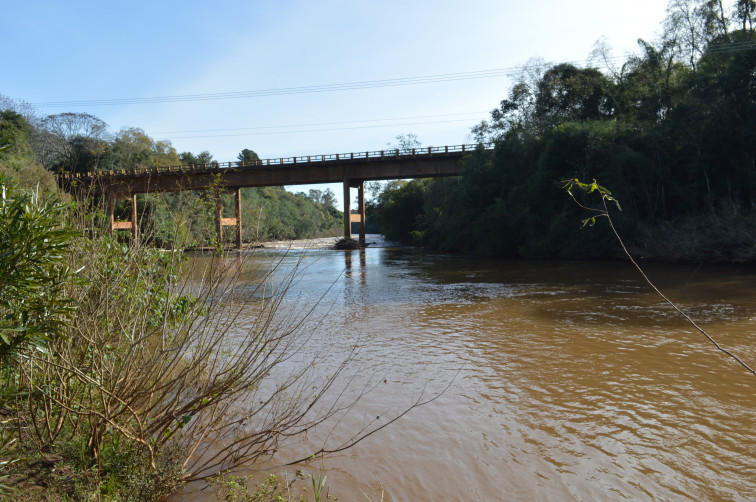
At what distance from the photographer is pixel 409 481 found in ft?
13.8

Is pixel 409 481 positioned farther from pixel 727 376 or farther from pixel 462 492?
pixel 727 376

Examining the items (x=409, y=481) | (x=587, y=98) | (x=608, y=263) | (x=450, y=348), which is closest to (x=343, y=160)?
(x=587, y=98)

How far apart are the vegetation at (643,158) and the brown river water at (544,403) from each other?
11.2 metres

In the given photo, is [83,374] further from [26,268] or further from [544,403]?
[544,403]

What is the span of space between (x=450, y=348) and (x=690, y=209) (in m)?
21.6

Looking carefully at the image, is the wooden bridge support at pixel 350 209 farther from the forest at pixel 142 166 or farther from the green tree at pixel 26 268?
the green tree at pixel 26 268

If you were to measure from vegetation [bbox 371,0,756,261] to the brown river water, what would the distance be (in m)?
11.2

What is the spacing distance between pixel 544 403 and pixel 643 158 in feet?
74.8

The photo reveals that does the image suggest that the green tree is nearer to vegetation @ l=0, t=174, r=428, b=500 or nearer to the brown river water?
vegetation @ l=0, t=174, r=428, b=500

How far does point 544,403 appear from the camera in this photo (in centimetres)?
597

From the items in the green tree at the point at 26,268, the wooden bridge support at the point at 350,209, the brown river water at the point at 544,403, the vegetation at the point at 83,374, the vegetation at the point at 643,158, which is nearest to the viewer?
the green tree at the point at 26,268

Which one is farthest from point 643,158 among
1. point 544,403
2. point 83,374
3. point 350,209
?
point 350,209

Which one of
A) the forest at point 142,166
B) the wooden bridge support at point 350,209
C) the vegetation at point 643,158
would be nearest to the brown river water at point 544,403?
the forest at point 142,166

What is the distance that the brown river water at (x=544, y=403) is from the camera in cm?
420
